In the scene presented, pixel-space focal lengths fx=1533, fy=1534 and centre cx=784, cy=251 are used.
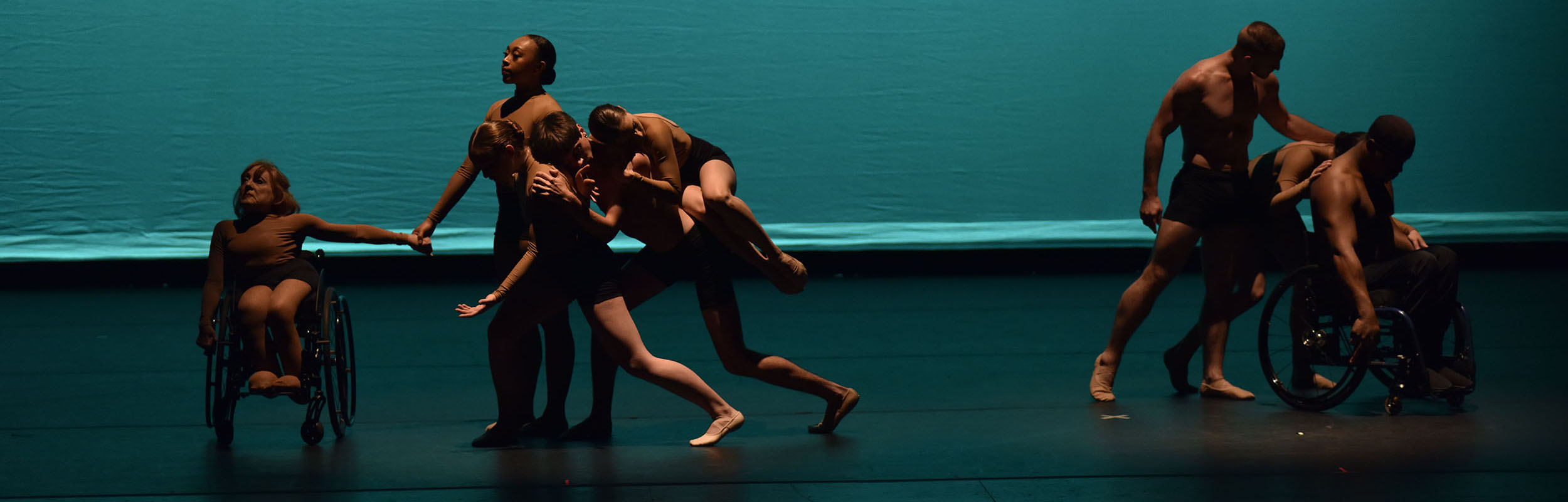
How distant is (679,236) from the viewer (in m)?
4.64

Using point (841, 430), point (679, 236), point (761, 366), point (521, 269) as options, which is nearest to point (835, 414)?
point (841, 430)

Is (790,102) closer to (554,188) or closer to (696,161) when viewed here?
(696,161)

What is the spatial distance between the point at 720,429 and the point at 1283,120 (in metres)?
2.36

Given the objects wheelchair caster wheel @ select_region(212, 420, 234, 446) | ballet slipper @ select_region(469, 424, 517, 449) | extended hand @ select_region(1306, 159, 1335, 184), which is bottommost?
wheelchair caster wheel @ select_region(212, 420, 234, 446)

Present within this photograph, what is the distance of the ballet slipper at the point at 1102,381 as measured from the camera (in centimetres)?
543

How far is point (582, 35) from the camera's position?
396 inches

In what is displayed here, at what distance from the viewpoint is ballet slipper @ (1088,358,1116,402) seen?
543cm

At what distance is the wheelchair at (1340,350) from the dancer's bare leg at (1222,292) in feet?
0.66

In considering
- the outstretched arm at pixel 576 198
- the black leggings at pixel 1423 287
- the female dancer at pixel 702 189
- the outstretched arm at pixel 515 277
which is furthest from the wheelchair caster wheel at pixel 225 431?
the black leggings at pixel 1423 287

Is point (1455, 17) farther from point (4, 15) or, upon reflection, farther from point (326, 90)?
point (4, 15)

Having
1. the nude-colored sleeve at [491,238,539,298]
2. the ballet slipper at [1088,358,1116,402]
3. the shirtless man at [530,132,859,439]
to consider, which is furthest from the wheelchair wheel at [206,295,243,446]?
the ballet slipper at [1088,358,1116,402]

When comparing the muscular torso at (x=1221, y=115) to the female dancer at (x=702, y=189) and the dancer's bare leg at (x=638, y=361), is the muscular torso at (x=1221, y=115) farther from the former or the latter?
the dancer's bare leg at (x=638, y=361)

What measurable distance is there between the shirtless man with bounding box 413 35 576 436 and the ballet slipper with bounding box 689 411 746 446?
0.53m

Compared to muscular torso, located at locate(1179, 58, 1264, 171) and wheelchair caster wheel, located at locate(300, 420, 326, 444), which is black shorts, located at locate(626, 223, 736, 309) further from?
muscular torso, located at locate(1179, 58, 1264, 171)
